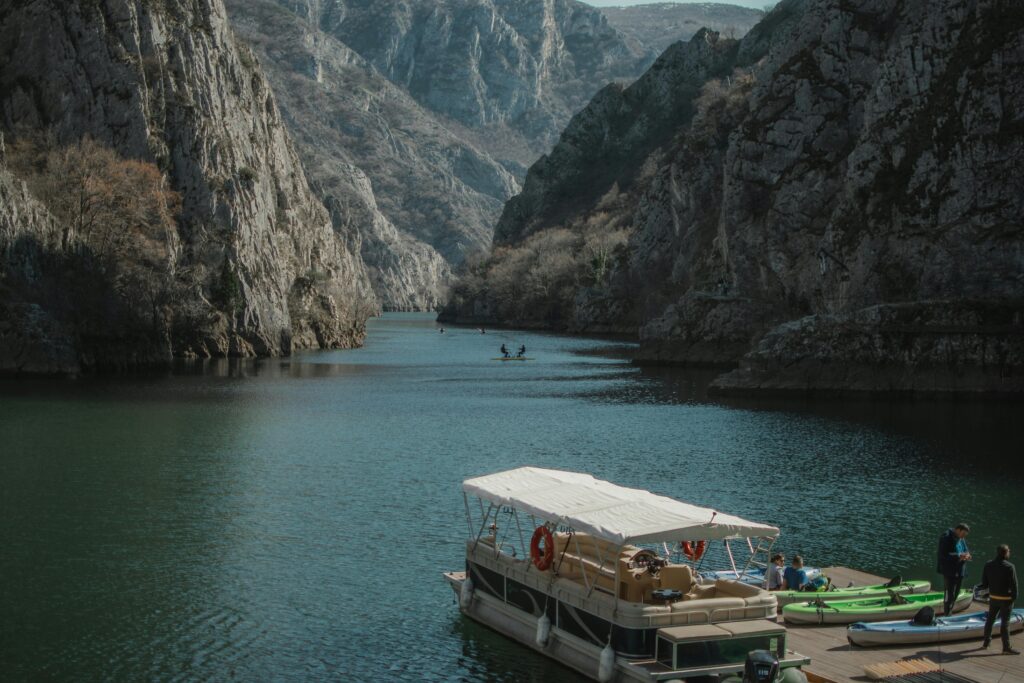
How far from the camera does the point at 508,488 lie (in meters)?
34.8

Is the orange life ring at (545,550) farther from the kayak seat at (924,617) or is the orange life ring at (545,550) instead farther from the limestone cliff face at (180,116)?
the limestone cliff face at (180,116)

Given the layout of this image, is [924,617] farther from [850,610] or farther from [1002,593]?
[1002,593]

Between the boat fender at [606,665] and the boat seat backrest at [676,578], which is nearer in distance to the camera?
the boat fender at [606,665]

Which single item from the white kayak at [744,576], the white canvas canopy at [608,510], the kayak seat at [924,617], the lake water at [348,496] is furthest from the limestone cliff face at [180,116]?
the kayak seat at [924,617]

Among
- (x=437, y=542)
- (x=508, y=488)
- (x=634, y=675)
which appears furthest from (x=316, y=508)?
(x=634, y=675)

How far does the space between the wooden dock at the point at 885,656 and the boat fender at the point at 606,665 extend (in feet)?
14.6

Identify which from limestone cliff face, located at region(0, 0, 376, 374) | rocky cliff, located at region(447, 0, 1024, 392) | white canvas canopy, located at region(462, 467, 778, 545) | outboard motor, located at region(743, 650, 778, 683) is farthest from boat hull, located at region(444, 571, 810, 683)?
limestone cliff face, located at region(0, 0, 376, 374)

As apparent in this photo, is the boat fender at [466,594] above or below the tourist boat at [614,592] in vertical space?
below

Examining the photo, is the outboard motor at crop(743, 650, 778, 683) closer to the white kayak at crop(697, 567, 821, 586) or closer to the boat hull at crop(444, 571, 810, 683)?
the boat hull at crop(444, 571, 810, 683)

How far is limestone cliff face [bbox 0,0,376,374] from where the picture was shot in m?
138

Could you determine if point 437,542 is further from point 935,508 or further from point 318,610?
point 935,508

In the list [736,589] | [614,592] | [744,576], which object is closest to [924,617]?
[736,589]

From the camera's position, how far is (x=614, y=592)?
2978 cm

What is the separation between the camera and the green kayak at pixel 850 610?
3122 cm
